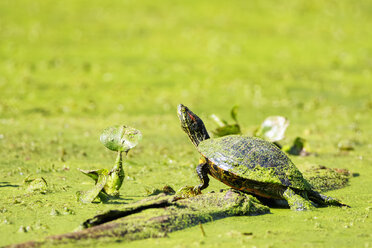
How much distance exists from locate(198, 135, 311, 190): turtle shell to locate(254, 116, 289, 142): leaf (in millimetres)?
1384

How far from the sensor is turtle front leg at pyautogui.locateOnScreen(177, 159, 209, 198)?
11.6 ft

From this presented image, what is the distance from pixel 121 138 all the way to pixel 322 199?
1460 millimetres

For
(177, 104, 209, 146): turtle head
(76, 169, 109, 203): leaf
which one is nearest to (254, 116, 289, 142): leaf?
(177, 104, 209, 146): turtle head

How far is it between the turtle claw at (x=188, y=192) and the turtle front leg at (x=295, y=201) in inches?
23.7

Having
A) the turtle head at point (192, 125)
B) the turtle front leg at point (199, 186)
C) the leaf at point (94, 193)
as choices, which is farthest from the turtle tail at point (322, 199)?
the leaf at point (94, 193)

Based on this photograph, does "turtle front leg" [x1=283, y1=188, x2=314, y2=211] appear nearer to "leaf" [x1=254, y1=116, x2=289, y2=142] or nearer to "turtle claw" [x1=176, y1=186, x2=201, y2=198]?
"turtle claw" [x1=176, y1=186, x2=201, y2=198]

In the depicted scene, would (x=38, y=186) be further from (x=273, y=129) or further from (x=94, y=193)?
(x=273, y=129)

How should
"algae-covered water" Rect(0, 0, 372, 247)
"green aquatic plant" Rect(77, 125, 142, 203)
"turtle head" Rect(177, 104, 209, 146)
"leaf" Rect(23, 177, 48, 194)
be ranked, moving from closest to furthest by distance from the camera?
"algae-covered water" Rect(0, 0, 372, 247) < "green aquatic plant" Rect(77, 125, 142, 203) < "leaf" Rect(23, 177, 48, 194) < "turtle head" Rect(177, 104, 209, 146)

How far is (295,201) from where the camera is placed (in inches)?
136

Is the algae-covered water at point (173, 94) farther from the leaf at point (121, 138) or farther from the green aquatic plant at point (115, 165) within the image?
the leaf at point (121, 138)

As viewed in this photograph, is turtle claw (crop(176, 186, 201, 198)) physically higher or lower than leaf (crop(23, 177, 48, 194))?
higher

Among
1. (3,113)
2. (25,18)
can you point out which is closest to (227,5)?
(25,18)

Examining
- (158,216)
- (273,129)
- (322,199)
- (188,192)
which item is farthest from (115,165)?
(273,129)

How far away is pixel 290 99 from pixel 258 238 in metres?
6.02
